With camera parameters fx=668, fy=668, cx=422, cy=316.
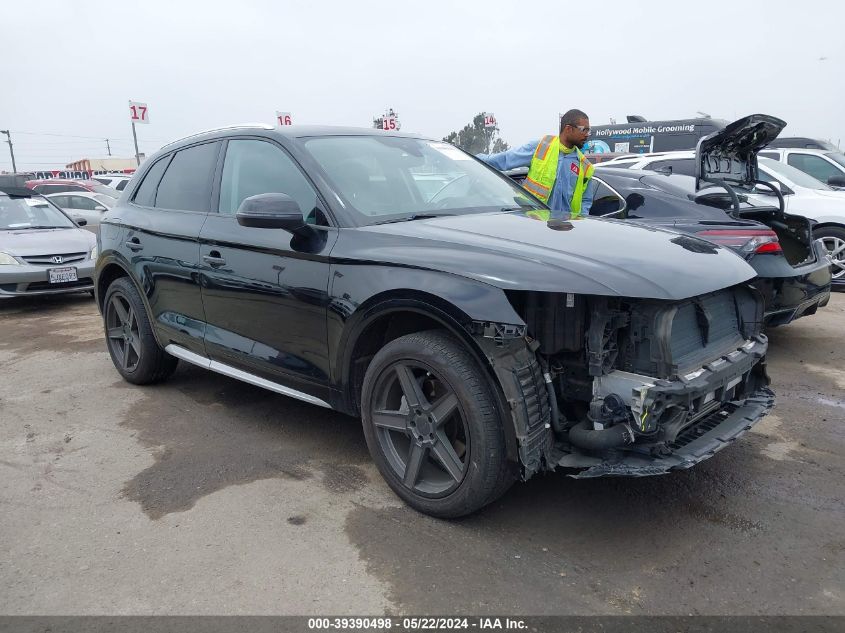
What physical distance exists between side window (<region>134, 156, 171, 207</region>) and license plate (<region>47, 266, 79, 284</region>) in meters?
4.05

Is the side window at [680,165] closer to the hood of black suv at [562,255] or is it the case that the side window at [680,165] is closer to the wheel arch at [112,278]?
the hood of black suv at [562,255]

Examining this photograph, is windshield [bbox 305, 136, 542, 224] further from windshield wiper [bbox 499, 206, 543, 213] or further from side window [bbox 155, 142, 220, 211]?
side window [bbox 155, 142, 220, 211]

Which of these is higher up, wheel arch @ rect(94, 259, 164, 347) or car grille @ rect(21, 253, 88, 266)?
wheel arch @ rect(94, 259, 164, 347)

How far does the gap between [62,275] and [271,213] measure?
6294 millimetres

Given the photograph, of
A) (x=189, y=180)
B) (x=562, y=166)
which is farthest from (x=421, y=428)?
(x=562, y=166)

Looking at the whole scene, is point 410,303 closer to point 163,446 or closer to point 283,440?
point 283,440

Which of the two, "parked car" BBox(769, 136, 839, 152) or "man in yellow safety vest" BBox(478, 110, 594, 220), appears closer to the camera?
"man in yellow safety vest" BBox(478, 110, 594, 220)

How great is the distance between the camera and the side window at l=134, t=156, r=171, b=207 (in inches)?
181

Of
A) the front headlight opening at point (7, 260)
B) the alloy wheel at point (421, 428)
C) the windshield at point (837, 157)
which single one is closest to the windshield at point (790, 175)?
the windshield at point (837, 157)

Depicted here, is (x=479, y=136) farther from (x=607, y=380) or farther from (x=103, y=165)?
(x=607, y=380)

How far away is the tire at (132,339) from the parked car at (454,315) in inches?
25.8

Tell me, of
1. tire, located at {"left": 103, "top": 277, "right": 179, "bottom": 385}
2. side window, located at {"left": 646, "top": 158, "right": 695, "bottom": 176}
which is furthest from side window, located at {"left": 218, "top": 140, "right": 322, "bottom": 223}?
side window, located at {"left": 646, "top": 158, "right": 695, "bottom": 176}

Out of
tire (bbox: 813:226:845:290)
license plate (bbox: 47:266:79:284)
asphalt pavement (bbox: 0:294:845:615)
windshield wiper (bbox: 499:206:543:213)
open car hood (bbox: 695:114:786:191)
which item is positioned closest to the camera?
asphalt pavement (bbox: 0:294:845:615)

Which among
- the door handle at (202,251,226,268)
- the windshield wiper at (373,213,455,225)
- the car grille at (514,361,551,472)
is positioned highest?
the windshield wiper at (373,213,455,225)
